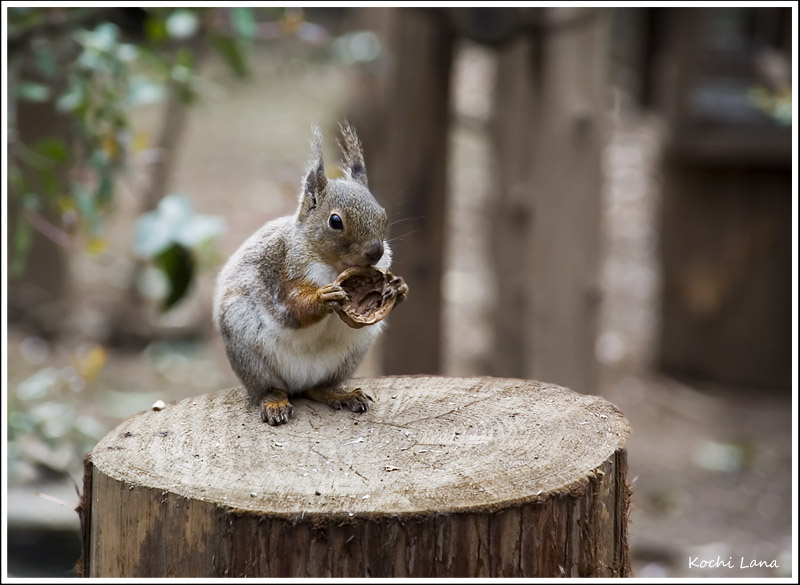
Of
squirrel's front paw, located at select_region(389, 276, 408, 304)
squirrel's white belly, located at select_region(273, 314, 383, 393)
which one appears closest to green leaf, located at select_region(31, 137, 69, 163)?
squirrel's white belly, located at select_region(273, 314, 383, 393)

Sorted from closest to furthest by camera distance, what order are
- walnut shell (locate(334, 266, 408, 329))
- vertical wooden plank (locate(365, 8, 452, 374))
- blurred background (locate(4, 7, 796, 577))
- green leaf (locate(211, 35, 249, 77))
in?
walnut shell (locate(334, 266, 408, 329)) < blurred background (locate(4, 7, 796, 577)) < green leaf (locate(211, 35, 249, 77)) < vertical wooden plank (locate(365, 8, 452, 374))

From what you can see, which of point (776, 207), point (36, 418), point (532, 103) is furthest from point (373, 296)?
point (776, 207)

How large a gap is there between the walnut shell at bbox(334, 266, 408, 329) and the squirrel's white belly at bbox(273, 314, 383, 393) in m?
0.13

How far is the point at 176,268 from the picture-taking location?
357cm

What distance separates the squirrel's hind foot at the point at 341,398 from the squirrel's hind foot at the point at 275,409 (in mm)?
119

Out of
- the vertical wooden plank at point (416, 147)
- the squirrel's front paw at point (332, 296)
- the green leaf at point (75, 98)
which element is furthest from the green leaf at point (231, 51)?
the squirrel's front paw at point (332, 296)

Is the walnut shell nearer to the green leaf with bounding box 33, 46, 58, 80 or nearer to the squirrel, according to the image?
the squirrel

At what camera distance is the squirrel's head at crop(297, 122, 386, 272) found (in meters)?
2.72

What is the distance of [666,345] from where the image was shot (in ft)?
22.5

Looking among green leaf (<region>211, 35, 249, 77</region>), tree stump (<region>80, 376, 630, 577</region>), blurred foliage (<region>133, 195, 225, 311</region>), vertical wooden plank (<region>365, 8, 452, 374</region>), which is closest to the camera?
tree stump (<region>80, 376, 630, 577</region>)

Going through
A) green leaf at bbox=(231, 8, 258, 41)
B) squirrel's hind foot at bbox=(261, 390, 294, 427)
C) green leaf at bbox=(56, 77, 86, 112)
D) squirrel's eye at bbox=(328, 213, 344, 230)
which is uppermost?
green leaf at bbox=(231, 8, 258, 41)

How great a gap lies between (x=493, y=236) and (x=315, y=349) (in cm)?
248

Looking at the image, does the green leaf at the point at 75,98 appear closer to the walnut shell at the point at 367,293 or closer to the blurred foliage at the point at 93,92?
the blurred foliage at the point at 93,92

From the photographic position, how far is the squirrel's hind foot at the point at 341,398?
2.72 meters
